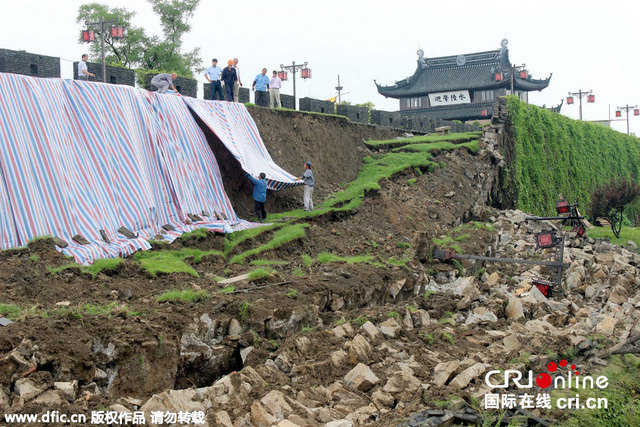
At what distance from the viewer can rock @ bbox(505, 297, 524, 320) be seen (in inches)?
454

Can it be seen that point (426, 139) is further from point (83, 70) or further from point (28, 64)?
point (28, 64)

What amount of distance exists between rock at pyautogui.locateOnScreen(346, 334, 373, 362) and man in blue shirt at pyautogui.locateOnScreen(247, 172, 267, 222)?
20.5ft

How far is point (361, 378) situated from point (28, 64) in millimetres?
9745

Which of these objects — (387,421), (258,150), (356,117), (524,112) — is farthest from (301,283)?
(524,112)

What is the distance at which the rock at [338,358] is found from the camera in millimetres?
8336

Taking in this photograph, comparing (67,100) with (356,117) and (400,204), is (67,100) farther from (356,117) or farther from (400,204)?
(356,117)

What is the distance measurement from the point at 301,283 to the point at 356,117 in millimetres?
13220

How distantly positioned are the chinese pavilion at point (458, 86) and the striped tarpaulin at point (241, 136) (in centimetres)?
3192

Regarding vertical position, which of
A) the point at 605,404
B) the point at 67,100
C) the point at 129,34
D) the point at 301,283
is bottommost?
the point at 605,404

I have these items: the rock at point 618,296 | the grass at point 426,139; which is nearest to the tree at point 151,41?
the grass at point 426,139

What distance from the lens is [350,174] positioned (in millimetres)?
19875

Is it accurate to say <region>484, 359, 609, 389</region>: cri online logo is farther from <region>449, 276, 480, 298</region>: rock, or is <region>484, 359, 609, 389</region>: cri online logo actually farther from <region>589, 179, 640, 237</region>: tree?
<region>589, 179, 640, 237</region>: tree

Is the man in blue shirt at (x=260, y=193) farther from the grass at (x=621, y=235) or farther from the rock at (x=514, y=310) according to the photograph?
the grass at (x=621, y=235)

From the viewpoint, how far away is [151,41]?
34062 millimetres
